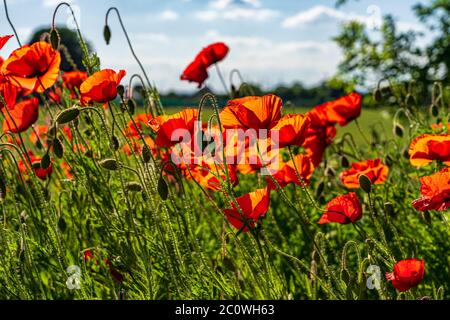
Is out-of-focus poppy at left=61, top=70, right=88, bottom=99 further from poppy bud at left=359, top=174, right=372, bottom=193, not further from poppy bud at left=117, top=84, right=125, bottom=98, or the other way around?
poppy bud at left=359, top=174, right=372, bottom=193

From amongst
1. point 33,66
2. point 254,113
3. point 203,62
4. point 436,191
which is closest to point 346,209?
point 436,191

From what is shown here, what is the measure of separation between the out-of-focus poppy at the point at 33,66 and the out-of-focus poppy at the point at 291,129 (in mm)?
682

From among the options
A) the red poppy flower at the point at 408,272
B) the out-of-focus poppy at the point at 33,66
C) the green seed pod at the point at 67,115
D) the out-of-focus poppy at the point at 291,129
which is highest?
the out-of-focus poppy at the point at 33,66

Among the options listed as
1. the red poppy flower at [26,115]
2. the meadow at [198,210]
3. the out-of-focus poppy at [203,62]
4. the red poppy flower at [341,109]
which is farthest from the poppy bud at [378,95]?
the red poppy flower at [26,115]

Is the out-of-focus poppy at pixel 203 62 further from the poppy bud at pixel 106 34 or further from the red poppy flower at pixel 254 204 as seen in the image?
the red poppy flower at pixel 254 204

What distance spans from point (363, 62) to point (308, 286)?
8.77m

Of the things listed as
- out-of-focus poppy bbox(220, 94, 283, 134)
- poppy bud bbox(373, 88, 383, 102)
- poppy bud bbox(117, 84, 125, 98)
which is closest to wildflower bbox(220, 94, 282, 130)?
out-of-focus poppy bbox(220, 94, 283, 134)

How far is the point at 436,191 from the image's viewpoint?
1437mm

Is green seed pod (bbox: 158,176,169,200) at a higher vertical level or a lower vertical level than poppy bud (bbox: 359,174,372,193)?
higher

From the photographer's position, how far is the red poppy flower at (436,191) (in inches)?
55.8

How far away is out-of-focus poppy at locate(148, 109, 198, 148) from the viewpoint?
152 cm

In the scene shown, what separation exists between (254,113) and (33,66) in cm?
72

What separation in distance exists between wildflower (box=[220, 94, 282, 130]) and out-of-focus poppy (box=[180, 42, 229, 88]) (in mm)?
1082
